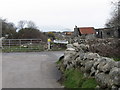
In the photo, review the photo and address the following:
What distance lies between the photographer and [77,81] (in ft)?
26.3

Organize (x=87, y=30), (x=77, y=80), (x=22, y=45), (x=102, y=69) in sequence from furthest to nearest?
(x=87, y=30), (x=22, y=45), (x=77, y=80), (x=102, y=69)

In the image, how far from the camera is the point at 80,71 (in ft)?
29.1

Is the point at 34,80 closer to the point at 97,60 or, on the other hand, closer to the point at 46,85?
the point at 46,85

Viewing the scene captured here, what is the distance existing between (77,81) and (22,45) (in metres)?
18.8

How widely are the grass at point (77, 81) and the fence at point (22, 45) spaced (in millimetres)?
14996

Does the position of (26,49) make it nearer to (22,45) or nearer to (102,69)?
(22,45)

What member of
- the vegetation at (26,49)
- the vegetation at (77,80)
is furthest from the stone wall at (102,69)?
the vegetation at (26,49)

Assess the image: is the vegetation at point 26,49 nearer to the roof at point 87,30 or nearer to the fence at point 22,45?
the fence at point 22,45

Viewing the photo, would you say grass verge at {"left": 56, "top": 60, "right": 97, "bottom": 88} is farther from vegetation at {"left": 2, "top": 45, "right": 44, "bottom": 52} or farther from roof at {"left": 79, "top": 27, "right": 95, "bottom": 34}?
roof at {"left": 79, "top": 27, "right": 95, "bottom": 34}

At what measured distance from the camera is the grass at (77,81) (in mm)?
7124

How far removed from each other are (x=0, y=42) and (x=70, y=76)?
59.1 feet

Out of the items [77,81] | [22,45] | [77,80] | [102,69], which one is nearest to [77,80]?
[77,80]

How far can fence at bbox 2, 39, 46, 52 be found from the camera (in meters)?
24.1

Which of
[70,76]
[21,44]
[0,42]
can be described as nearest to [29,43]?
[21,44]
